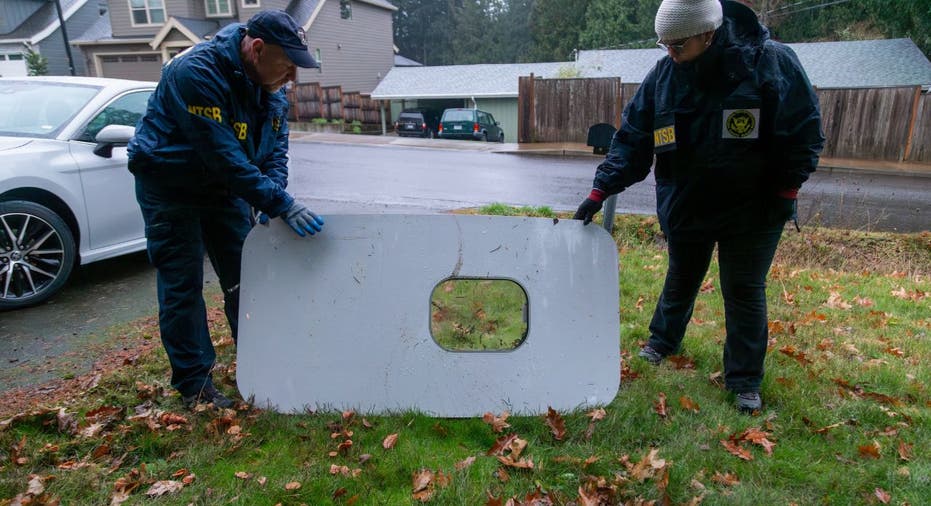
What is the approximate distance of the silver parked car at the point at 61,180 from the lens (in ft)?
13.6

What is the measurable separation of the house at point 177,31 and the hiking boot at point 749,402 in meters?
25.9

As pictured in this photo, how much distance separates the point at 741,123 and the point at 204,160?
7.55 ft

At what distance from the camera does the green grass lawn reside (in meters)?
2.33

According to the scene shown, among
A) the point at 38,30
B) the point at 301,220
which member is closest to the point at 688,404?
the point at 301,220

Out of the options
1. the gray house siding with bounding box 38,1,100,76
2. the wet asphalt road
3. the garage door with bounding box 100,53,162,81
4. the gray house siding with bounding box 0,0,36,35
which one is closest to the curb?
the wet asphalt road

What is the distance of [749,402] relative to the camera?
299 centimetres

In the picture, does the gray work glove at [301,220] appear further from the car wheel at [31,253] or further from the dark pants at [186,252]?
the car wheel at [31,253]

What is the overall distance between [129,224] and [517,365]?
3.64 metres

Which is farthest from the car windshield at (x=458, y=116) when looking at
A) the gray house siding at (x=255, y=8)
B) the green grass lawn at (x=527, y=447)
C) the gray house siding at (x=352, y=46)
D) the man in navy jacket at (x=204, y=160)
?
the man in navy jacket at (x=204, y=160)

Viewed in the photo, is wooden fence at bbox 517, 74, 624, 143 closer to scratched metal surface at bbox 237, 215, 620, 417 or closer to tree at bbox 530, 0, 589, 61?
scratched metal surface at bbox 237, 215, 620, 417

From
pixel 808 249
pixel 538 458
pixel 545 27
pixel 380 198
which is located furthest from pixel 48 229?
pixel 545 27

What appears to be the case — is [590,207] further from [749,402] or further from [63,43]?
[63,43]

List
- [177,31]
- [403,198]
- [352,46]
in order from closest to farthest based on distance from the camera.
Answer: [403,198], [177,31], [352,46]

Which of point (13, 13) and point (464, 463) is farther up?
point (13, 13)
